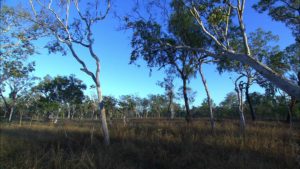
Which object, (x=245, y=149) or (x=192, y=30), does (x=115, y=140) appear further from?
(x=192, y=30)

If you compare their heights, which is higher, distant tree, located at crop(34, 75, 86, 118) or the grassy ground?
distant tree, located at crop(34, 75, 86, 118)

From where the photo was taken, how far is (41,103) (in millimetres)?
50156

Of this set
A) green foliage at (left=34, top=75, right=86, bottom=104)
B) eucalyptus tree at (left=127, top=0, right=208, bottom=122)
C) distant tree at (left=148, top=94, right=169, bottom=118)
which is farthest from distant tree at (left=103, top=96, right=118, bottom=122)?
distant tree at (left=148, top=94, right=169, bottom=118)

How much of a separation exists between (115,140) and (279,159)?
668 centimetres

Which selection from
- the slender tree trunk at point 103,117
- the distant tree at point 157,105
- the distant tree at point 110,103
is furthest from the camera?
the distant tree at point 157,105

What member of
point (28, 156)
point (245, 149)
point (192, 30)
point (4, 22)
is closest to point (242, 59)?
point (245, 149)

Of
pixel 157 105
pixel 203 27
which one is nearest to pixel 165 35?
pixel 203 27

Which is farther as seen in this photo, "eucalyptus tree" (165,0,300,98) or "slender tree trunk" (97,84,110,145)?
"slender tree trunk" (97,84,110,145)

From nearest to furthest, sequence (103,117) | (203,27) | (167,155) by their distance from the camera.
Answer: (167,155)
(203,27)
(103,117)

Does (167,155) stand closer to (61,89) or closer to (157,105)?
(61,89)

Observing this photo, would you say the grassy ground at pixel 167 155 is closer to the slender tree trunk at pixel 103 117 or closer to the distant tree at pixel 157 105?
the slender tree trunk at pixel 103 117

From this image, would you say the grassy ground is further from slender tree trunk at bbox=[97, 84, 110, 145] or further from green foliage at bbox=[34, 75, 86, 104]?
green foliage at bbox=[34, 75, 86, 104]

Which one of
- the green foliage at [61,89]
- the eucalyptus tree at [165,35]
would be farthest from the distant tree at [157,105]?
the eucalyptus tree at [165,35]

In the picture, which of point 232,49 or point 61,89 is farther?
point 61,89
